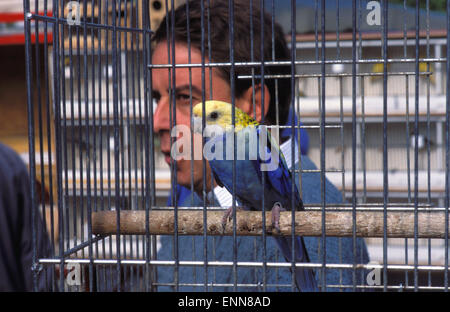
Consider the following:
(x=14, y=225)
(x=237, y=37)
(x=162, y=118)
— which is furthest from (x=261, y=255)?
(x=14, y=225)

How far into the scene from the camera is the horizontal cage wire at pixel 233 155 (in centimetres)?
65

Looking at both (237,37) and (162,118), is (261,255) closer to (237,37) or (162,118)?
(162,118)

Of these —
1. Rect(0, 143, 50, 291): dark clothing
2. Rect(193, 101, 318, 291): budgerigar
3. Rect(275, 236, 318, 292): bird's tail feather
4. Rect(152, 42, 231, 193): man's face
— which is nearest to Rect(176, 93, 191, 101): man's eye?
Rect(152, 42, 231, 193): man's face

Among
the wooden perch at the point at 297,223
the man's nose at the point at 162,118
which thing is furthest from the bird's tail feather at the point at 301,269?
the man's nose at the point at 162,118

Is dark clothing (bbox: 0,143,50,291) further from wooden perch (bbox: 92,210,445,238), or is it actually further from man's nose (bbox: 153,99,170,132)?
wooden perch (bbox: 92,210,445,238)

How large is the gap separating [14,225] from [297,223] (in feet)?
3.44

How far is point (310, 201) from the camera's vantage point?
1.12 meters

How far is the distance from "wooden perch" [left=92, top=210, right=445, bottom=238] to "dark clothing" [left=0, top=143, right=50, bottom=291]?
2.57 ft

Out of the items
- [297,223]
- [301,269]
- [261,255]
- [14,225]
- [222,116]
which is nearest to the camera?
[297,223]

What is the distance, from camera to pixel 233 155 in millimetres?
735

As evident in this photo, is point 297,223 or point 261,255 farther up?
point 297,223

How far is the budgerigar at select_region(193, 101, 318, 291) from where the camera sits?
835 mm

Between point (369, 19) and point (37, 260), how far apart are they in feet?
2.26
